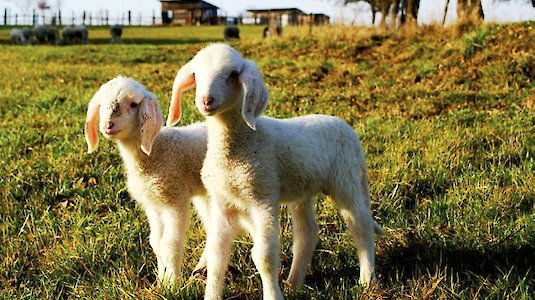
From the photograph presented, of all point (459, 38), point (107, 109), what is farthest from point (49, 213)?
point (459, 38)

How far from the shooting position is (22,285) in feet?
12.1

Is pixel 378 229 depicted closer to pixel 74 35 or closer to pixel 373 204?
pixel 373 204

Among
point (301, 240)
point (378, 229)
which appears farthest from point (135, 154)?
point (378, 229)

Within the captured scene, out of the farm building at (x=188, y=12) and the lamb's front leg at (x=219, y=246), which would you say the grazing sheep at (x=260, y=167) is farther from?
the farm building at (x=188, y=12)

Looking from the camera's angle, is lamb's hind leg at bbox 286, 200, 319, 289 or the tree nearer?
lamb's hind leg at bbox 286, 200, 319, 289

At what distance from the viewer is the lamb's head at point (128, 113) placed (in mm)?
3496

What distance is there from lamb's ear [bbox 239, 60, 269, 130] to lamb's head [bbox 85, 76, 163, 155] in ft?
2.87

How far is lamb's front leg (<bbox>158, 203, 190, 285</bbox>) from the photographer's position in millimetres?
3463

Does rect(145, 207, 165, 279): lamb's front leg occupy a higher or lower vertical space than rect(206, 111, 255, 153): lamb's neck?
lower

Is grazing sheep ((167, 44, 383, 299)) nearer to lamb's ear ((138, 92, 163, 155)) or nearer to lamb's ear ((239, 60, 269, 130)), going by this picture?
lamb's ear ((239, 60, 269, 130))

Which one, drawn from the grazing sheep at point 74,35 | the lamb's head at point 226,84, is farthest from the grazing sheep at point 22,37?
the lamb's head at point 226,84

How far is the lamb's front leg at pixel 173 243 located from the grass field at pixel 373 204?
10 centimetres

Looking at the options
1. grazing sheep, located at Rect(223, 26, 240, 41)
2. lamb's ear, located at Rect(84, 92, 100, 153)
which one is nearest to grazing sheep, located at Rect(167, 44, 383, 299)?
lamb's ear, located at Rect(84, 92, 100, 153)

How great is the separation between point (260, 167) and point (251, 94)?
0.45 metres
